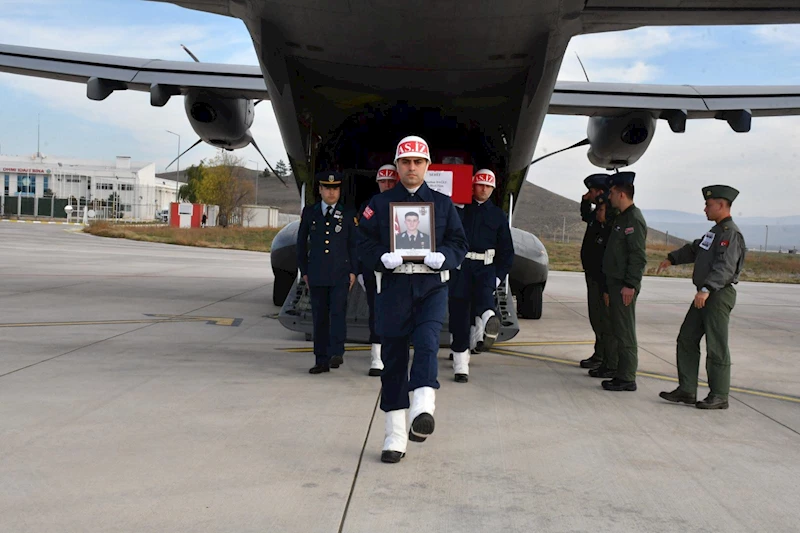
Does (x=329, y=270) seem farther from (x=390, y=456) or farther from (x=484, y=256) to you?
(x=390, y=456)

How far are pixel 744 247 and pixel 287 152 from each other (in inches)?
195

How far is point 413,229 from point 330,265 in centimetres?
245

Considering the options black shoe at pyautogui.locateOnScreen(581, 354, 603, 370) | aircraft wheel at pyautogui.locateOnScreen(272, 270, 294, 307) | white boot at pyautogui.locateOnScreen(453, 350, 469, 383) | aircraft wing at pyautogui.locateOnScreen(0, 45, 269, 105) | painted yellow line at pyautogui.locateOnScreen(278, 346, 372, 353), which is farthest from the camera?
aircraft wheel at pyautogui.locateOnScreen(272, 270, 294, 307)

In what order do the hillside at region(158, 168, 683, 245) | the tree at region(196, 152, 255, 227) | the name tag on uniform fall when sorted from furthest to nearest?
the hillside at region(158, 168, 683, 245), the tree at region(196, 152, 255, 227), the name tag on uniform

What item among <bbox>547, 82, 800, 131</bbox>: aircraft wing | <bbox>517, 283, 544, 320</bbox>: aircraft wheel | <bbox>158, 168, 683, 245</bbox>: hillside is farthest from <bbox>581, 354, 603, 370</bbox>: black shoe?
<bbox>158, 168, 683, 245</bbox>: hillside

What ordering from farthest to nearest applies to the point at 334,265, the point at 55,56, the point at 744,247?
the point at 55,56, the point at 334,265, the point at 744,247

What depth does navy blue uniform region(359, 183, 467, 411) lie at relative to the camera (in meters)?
4.11

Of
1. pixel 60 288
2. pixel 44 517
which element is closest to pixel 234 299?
pixel 60 288

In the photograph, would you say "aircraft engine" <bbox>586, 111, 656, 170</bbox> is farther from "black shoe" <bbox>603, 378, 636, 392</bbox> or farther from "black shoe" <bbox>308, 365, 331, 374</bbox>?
"black shoe" <bbox>308, 365, 331, 374</bbox>

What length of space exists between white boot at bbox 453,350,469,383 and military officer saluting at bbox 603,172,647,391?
1139 mm

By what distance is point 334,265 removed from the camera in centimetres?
649

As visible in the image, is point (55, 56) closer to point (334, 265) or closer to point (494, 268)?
point (334, 265)

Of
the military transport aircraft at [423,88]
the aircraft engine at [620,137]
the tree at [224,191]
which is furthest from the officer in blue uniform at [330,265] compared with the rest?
the tree at [224,191]

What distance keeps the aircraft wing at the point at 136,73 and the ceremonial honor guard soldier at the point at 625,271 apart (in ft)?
18.4
